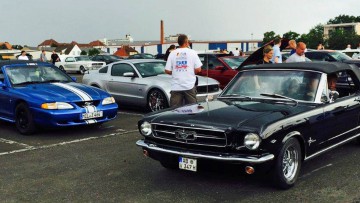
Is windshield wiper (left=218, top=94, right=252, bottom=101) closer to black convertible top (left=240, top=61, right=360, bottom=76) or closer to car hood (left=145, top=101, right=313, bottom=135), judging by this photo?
car hood (left=145, top=101, right=313, bottom=135)

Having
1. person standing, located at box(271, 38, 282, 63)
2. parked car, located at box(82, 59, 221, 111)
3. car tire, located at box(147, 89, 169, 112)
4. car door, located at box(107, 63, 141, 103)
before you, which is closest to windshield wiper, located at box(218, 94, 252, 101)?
parked car, located at box(82, 59, 221, 111)

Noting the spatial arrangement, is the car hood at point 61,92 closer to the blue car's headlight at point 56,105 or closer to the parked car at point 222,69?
the blue car's headlight at point 56,105

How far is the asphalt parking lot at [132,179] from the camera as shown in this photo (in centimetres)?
464

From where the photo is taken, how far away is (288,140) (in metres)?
4.60

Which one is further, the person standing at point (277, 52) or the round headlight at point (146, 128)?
the person standing at point (277, 52)

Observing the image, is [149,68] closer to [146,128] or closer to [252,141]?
[146,128]

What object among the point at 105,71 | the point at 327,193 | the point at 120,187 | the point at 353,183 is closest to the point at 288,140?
the point at 327,193

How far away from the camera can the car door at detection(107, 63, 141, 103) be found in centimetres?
1116

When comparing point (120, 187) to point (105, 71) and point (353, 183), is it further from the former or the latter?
point (105, 71)

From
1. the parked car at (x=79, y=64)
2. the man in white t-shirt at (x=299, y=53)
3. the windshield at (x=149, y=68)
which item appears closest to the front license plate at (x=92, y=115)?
the windshield at (x=149, y=68)

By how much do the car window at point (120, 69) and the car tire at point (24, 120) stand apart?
363 cm

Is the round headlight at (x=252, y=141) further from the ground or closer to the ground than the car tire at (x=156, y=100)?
further from the ground

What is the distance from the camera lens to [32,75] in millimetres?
9008

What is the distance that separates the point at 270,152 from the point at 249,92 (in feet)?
4.89
